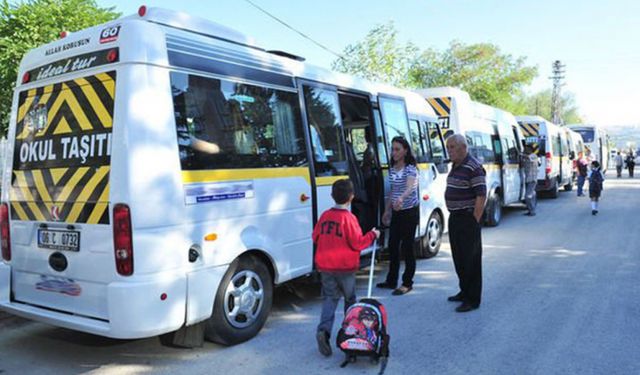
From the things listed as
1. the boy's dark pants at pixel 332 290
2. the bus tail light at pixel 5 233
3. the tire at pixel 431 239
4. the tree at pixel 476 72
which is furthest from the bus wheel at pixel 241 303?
the tree at pixel 476 72

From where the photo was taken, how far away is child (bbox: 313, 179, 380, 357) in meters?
4.06

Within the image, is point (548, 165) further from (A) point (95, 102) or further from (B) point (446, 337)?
(A) point (95, 102)

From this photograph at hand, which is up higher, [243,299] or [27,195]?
[27,195]

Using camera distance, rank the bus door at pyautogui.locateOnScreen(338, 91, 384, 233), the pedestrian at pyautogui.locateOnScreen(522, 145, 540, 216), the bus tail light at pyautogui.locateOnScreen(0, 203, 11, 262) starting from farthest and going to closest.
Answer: the pedestrian at pyautogui.locateOnScreen(522, 145, 540, 216)
the bus door at pyautogui.locateOnScreen(338, 91, 384, 233)
the bus tail light at pyautogui.locateOnScreen(0, 203, 11, 262)

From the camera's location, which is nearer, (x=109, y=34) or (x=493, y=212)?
(x=109, y=34)

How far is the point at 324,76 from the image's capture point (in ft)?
18.7

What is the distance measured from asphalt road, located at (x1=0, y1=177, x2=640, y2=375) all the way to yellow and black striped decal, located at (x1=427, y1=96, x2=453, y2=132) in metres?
3.88

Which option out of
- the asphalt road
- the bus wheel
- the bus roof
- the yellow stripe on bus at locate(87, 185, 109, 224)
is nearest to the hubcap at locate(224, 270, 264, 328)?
the bus wheel

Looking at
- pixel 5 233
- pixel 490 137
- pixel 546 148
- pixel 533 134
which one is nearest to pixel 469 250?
pixel 5 233

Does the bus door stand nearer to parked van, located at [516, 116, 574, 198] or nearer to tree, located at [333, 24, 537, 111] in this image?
parked van, located at [516, 116, 574, 198]

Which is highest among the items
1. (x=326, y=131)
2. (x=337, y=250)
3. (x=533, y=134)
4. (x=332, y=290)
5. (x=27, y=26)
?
(x=27, y=26)

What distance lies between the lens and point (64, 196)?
155 inches

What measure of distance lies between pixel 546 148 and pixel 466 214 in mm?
13415

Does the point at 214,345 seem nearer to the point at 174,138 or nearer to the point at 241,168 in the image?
the point at 241,168
